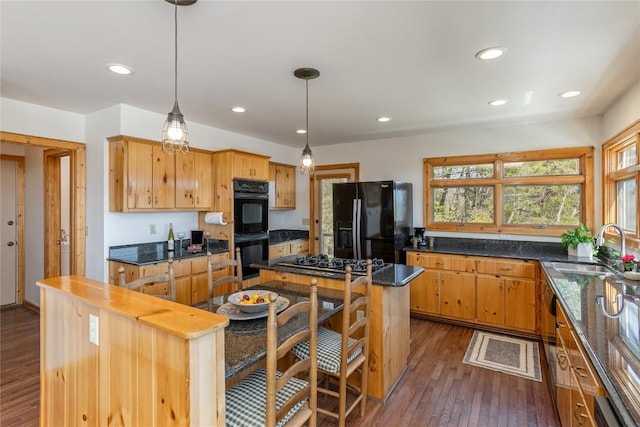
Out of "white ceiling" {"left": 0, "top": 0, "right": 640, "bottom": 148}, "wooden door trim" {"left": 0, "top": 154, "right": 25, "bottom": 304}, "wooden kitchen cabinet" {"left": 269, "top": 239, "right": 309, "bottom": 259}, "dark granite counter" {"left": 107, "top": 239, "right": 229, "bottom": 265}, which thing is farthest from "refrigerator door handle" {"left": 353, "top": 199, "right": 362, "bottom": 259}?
"wooden door trim" {"left": 0, "top": 154, "right": 25, "bottom": 304}

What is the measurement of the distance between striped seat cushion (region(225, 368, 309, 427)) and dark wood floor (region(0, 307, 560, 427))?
2.77ft

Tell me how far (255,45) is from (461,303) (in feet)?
11.8

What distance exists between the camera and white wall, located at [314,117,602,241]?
3.89m

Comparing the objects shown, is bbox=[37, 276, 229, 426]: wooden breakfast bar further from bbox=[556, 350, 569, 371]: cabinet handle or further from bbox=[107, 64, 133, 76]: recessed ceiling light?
bbox=[556, 350, 569, 371]: cabinet handle

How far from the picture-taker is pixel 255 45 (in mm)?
2119

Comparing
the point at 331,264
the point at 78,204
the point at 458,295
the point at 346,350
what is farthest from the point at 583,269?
the point at 78,204

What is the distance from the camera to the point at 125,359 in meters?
1.26

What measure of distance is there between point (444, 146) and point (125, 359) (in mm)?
4489

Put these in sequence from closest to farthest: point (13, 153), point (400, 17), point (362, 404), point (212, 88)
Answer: point (400, 17) → point (362, 404) → point (212, 88) → point (13, 153)

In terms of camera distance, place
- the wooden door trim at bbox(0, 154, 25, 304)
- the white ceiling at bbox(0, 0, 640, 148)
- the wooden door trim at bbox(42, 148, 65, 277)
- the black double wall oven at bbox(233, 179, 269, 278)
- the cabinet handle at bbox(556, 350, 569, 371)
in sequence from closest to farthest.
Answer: the white ceiling at bbox(0, 0, 640, 148)
the cabinet handle at bbox(556, 350, 569, 371)
the black double wall oven at bbox(233, 179, 269, 278)
the wooden door trim at bbox(42, 148, 65, 277)
the wooden door trim at bbox(0, 154, 25, 304)

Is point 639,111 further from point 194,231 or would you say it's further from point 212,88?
point 194,231

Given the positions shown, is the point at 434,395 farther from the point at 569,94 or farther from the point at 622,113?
the point at 622,113

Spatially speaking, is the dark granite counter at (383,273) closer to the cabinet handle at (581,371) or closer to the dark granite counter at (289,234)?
the cabinet handle at (581,371)

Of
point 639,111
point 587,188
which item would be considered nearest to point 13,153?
point 639,111
